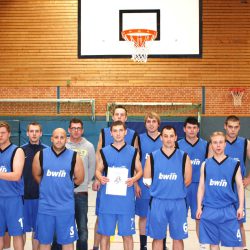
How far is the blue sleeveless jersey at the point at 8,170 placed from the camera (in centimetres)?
526

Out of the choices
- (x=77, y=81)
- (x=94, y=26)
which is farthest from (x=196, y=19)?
(x=77, y=81)

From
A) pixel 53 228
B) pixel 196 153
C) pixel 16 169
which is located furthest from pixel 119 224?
pixel 196 153

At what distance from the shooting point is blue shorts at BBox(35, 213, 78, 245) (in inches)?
204

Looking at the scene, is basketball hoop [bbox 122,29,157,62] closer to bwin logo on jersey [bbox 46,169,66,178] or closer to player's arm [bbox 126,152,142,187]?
player's arm [bbox 126,152,142,187]

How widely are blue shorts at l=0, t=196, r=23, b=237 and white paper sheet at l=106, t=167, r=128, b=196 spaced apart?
1.15 meters

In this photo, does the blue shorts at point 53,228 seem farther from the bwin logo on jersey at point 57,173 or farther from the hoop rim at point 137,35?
the hoop rim at point 137,35

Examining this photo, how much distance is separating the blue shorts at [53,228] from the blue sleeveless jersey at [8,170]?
446 millimetres

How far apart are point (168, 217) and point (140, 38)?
8.44 meters

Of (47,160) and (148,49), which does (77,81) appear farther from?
(47,160)

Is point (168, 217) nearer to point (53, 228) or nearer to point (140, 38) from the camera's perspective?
point (53, 228)

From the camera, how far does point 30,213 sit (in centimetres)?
573

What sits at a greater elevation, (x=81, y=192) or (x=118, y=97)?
(x=118, y=97)

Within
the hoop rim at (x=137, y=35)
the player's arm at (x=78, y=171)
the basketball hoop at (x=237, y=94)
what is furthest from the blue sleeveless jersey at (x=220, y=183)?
the basketball hoop at (x=237, y=94)

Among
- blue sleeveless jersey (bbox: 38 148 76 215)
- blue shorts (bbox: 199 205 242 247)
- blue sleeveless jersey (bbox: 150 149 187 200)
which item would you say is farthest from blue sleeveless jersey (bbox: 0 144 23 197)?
blue shorts (bbox: 199 205 242 247)
